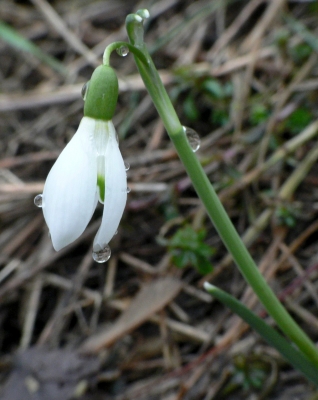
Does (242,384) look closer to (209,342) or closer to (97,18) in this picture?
(209,342)

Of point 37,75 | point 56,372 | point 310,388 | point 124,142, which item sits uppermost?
point 37,75

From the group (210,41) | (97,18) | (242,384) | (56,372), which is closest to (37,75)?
(97,18)

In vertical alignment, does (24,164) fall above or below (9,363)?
above

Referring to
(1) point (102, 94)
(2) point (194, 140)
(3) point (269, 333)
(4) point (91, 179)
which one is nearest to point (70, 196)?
(4) point (91, 179)

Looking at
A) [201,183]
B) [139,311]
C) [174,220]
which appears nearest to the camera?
[201,183]

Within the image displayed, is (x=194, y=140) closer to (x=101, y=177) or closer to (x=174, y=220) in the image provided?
(x=101, y=177)
